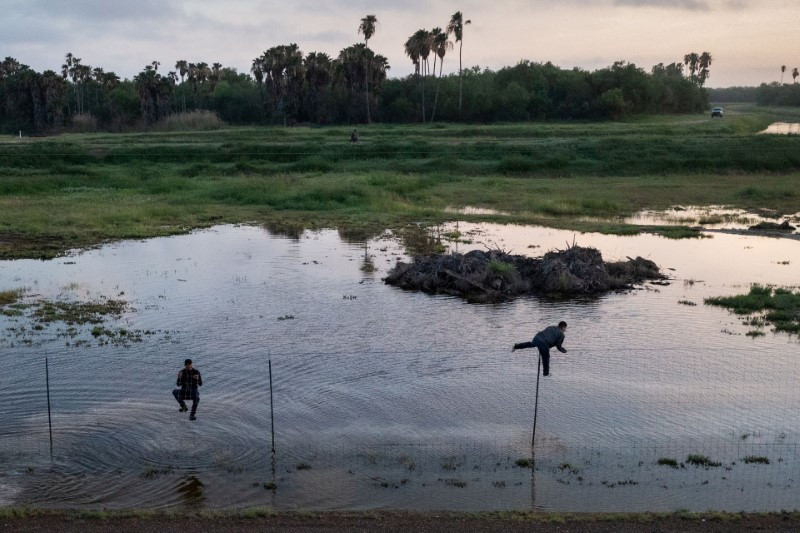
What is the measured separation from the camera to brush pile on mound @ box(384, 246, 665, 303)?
90.5ft

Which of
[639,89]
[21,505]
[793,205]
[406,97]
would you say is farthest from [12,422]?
[639,89]

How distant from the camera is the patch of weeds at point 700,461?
556 inches

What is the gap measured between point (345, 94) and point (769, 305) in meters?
91.7

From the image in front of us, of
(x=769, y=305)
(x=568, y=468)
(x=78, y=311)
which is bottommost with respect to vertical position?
(x=568, y=468)

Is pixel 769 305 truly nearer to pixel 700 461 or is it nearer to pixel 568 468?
pixel 700 461

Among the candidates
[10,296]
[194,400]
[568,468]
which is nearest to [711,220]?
[568,468]

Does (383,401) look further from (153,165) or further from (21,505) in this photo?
(153,165)

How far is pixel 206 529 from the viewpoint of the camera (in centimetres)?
1137

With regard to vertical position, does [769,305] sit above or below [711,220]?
below

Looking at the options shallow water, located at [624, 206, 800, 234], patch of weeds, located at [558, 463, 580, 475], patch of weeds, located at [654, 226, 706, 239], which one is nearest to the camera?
patch of weeds, located at [558, 463, 580, 475]

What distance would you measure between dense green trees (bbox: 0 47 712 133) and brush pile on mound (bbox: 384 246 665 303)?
79094 mm

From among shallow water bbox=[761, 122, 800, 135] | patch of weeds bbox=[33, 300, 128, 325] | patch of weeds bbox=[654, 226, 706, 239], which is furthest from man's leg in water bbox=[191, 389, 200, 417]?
shallow water bbox=[761, 122, 800, 135]

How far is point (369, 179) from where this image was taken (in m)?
54.9

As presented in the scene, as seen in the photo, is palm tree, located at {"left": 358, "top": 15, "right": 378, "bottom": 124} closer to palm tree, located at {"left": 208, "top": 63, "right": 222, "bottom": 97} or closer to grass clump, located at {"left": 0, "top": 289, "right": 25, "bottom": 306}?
palm tree, located at {"left": 208, "top": 63, "right": 222, "bottom": 97}
